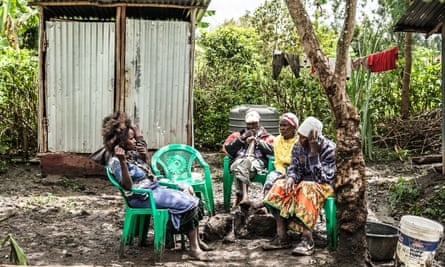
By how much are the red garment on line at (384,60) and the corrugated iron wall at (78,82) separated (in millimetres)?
4393

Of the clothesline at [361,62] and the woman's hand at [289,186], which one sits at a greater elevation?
the clothesline at [361,62]

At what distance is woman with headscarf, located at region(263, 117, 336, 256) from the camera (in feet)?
16.3

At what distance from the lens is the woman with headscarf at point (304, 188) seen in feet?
16.3

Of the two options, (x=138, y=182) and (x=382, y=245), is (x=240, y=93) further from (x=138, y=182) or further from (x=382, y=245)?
(x=382, y=245)

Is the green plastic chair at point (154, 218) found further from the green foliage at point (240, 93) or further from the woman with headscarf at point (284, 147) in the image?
the green foliage at point (240, 93)

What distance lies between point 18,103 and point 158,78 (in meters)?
2.51

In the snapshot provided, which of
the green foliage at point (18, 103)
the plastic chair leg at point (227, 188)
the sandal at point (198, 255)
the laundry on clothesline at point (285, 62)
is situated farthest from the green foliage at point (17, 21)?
the sandal at point (198, 255)

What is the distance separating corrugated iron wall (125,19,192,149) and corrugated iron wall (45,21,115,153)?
0.32 m

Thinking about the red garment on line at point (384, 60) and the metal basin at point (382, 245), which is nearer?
the metal basin at point (382, 245)

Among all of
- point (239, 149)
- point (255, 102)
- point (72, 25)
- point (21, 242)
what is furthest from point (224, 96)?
point (21, 242)

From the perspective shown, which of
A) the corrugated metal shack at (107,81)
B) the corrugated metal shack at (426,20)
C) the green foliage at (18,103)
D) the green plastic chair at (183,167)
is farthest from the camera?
the green foliage at (18,103)

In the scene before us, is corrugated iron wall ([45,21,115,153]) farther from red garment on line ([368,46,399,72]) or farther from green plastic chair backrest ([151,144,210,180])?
red garment on line ([368,46,399,72])

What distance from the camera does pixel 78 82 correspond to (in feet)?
26.5

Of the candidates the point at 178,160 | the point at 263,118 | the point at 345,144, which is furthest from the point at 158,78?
the point at 345,144
